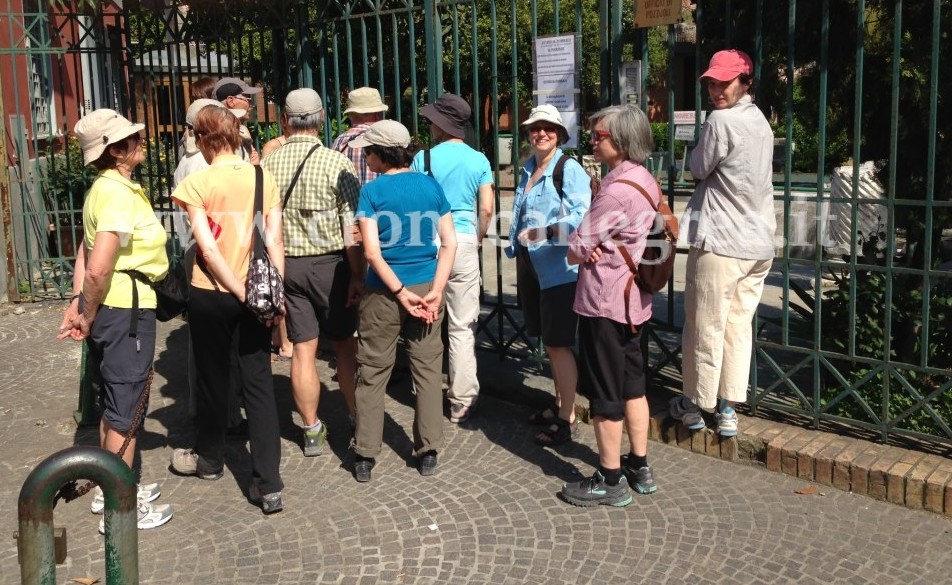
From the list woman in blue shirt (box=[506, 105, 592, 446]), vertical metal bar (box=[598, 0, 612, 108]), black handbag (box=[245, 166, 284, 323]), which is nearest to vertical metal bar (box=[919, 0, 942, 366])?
woman in blue shirt (box=[506, 105, 592, 446])

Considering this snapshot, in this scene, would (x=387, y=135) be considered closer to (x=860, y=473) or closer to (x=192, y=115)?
(x=192, y=115)

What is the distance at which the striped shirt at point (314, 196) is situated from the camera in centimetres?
510

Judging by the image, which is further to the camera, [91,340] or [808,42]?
[808,42]

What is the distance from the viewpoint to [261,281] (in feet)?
14.6

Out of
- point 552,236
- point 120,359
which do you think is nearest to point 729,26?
point 552,236

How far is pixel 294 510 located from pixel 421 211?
1559 millimetres

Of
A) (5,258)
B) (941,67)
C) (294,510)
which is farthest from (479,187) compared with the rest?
(5,258)

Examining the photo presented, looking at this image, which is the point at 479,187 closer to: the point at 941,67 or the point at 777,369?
the point at 777,369

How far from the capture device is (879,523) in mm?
4355

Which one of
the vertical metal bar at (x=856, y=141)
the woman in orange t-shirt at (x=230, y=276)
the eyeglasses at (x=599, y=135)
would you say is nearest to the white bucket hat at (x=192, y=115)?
the woman in orange t-shirt at (x=230, y=276)

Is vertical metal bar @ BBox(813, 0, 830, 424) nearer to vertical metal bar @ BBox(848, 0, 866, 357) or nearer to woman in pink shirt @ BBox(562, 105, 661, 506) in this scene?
vertical metal bar @ BBox(848, 0, 866, 357)

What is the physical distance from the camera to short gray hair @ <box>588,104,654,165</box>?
4.51 metres

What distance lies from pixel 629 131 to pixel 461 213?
55.5 inches

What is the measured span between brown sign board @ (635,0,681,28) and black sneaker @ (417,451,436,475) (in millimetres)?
2563
